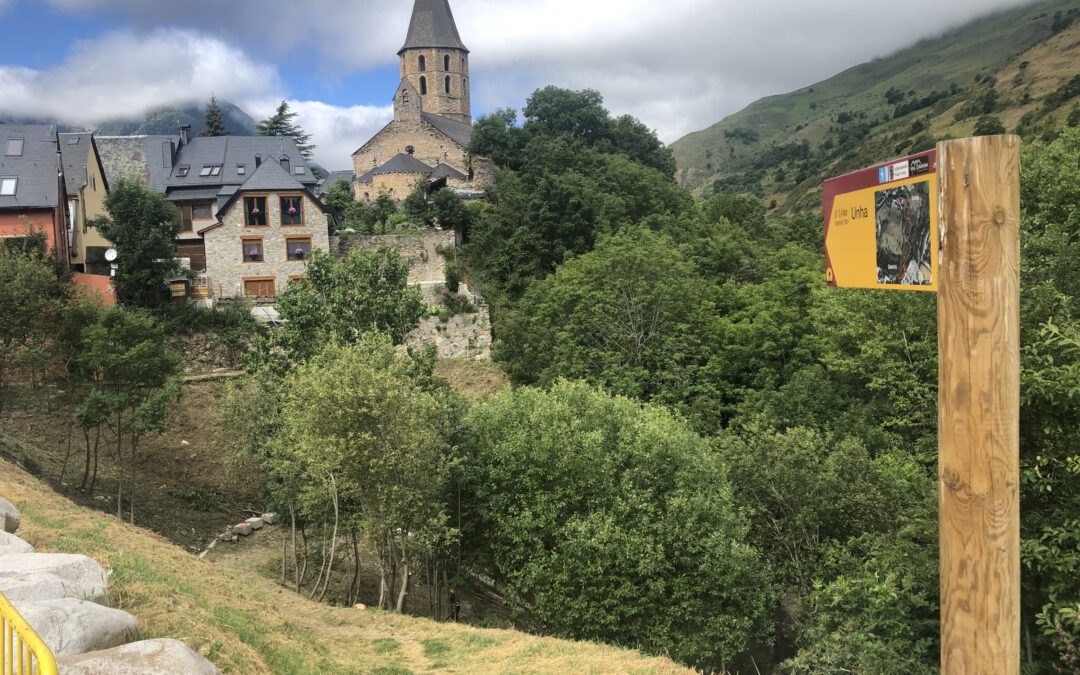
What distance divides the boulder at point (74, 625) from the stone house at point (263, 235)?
30.8 metres

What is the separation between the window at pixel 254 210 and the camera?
36022mm

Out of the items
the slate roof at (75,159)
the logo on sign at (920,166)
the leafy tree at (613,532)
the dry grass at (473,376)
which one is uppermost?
the slate roof at (75,159)

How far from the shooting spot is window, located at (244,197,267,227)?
36.0 m

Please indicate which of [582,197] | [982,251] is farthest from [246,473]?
[582,197]

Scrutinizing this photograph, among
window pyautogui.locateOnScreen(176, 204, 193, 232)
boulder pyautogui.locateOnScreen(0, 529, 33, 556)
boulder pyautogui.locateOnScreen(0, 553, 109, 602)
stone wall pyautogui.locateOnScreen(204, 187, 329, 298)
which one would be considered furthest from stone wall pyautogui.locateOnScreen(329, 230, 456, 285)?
boulder pyautogui.locateOnScreen(0, 553, 109, 602)

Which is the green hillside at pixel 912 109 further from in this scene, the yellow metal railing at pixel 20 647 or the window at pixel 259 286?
the yellow metal railing at pixel 20 647

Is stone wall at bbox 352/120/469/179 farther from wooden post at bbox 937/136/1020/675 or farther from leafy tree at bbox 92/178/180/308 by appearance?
wooden post at bbox 937/136/1020/675

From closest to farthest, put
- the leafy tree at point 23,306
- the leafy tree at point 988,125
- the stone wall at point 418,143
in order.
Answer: the leafy tree at point 23,306, the stone wall at point 418,143, the leafy tree at point 988,125

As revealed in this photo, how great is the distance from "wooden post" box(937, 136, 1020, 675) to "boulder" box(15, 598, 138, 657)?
5485 mm

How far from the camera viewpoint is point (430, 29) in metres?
69.8

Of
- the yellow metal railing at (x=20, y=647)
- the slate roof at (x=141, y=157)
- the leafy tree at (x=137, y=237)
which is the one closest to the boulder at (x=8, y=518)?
the yellow metal railing at (x=20, y=647)

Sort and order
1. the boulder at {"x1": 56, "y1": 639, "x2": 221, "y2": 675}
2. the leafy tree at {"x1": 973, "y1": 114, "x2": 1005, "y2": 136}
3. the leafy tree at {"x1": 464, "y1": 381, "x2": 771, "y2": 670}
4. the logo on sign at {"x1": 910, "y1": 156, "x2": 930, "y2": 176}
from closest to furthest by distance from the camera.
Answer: the logo on sign at {"x1": 910, "y1": 156, "x2": 930, "y2": 176} → the boulder at {"x1": 56, "y1": 639, "x2": 221, "y2": 675} → the leafy tree at {"x1": 464, "y1": 381, "x2": 771, "y2": 670} → the leafy tree at {"x1": 973, "y1": 114, "x2": 1005, "y2": 136}

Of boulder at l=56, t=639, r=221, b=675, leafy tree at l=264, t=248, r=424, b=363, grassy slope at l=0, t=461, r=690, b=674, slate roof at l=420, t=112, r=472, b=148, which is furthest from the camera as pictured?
slate roof at l=420, t=112, r=472, b=148

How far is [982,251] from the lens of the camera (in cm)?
320
